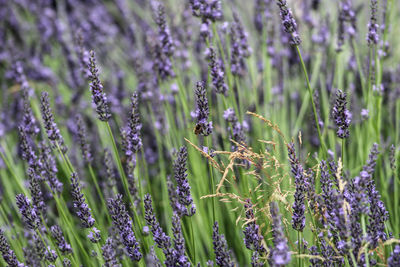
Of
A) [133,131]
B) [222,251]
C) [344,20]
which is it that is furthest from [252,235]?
[344,20]

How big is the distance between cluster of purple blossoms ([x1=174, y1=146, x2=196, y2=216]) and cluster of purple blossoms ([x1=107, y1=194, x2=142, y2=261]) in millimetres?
213

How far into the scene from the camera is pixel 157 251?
1.84 meters

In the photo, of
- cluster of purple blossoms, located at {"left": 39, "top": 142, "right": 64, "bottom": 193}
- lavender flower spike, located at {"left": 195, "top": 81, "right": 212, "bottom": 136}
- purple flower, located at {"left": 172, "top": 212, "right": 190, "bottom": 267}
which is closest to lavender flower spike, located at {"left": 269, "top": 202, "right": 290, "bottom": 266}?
purple flower, located at {"left": 172, "top": 212, "right": 190, "bottom": 267}

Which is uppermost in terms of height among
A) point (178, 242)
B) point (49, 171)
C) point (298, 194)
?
point (49, 171)

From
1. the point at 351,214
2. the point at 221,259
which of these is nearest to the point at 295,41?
the point at 351,214

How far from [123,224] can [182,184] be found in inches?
9.9

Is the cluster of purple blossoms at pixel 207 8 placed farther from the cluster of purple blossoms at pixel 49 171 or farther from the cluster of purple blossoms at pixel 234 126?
the cluster of purple blossoms at pixel 49 171

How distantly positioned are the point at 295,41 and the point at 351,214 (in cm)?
72

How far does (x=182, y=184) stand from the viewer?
162 centimetres

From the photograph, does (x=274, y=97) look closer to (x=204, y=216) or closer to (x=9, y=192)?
(x=204, y=216)

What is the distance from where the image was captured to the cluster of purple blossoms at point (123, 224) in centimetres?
156

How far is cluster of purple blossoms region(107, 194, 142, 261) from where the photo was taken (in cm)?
156

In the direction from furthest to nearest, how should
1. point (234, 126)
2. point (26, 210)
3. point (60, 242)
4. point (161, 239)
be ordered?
point (234, 126), point (60, 242), point (26, 210), point (161, 239)

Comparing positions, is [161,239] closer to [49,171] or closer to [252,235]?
[252,235]
